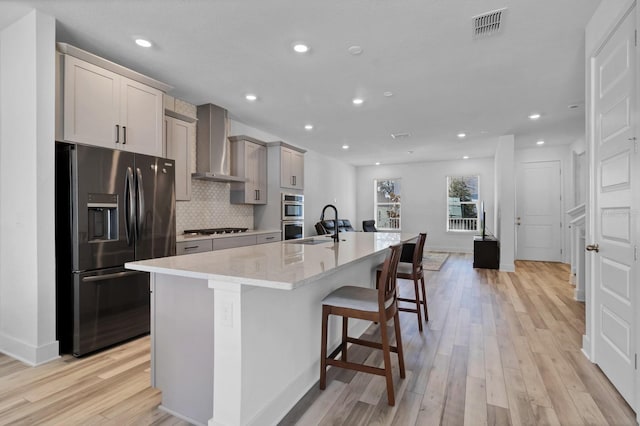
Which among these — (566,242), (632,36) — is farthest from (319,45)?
(566,242)

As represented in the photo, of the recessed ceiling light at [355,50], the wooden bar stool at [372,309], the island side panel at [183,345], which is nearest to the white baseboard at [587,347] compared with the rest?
the wooden bar stool at [372,309]

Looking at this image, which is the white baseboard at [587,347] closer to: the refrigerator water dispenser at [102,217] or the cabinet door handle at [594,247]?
the cabinet door handle at [594,247]

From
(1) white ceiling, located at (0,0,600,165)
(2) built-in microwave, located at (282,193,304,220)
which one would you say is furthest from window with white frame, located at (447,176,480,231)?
(2) built-in microwave, located at (282,193,304,220)

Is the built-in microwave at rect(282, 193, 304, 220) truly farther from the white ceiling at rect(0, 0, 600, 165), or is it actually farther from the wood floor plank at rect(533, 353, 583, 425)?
the wood floor plank at rect(533, 353, 583, 425)

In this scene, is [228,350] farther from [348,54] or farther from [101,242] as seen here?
[348,54]

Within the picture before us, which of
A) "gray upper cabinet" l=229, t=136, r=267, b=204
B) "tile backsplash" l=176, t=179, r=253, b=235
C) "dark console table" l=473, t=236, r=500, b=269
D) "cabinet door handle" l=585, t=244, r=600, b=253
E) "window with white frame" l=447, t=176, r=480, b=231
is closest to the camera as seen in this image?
"cabinet door handle" l=585, t=244, r=600, b=253

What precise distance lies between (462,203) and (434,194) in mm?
832

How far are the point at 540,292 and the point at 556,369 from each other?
2738 millimetres

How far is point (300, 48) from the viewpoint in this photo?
2.96m

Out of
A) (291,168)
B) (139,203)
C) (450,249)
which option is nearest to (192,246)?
(139,203)

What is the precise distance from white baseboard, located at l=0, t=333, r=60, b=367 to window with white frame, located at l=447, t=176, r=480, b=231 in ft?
30.1

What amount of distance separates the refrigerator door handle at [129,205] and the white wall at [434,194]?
833cm

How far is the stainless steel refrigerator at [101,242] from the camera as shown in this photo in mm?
2557

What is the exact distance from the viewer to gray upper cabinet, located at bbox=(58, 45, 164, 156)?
264cm
